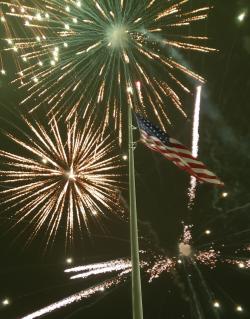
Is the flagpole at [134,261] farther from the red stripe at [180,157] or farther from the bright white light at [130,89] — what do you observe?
the bright white light at [130,89]

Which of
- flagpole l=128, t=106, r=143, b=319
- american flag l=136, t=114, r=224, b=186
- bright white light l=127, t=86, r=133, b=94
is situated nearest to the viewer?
flagpole l=128, t=106, r=143, b=319

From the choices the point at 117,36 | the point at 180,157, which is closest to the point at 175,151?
the point at 180,157

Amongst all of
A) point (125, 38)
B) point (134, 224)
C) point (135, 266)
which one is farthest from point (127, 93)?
point (135, 266)

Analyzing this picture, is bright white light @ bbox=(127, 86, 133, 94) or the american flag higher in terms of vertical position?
bright white light @ bbox=(127, 86, 133, 94)

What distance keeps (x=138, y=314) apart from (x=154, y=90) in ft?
24.8

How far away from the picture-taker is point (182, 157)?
475 inches

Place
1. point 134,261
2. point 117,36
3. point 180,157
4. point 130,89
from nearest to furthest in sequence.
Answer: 1. point 134,261
2. point 180,157
3. point 130,89
4. point 117,36

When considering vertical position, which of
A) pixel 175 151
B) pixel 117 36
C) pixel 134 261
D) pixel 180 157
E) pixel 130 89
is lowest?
pixel 134 261

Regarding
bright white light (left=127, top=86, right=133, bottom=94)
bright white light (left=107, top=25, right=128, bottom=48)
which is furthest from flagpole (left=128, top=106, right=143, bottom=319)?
bright white light (left=107, top=25, right=128, bottom=48)

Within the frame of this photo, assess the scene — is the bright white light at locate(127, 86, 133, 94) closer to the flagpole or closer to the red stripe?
the red stripe

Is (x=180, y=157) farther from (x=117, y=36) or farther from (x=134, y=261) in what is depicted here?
(x=117, y=36)

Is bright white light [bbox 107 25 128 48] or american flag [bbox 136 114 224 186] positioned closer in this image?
american flag [bbox 136 114 224 186]

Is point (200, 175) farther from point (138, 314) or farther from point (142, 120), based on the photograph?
A: point (138, 314)

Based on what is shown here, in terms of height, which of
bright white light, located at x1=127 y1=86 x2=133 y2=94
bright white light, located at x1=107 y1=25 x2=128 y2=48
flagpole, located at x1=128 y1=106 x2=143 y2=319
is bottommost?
flagpole, located at x1=128 y1=106 x2=143 y2=319
